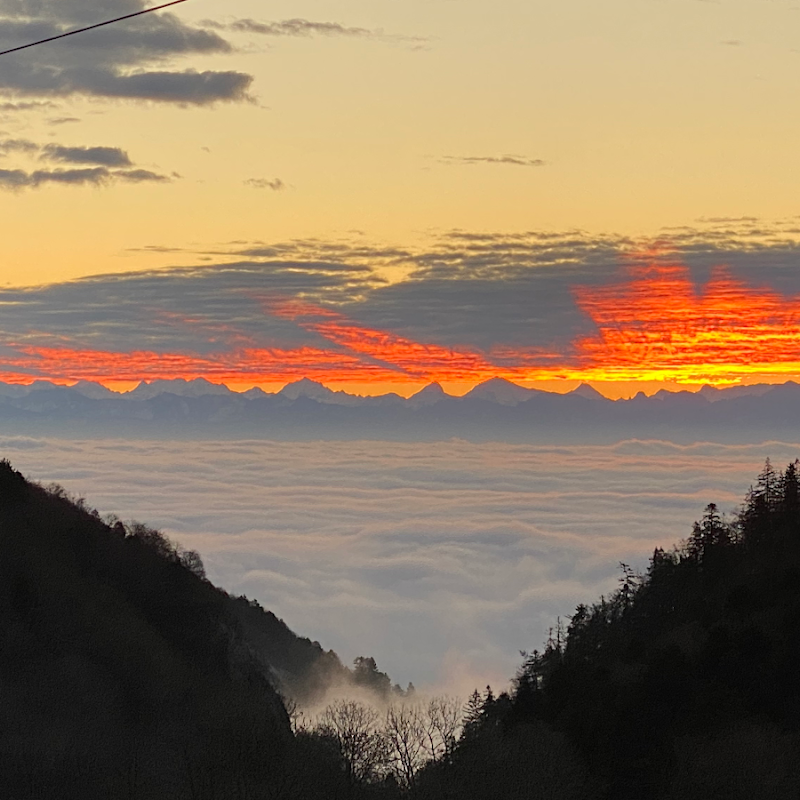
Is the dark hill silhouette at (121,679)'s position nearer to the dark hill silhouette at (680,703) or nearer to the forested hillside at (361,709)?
the forested hillside at (361,709)

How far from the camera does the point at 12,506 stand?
363 feet

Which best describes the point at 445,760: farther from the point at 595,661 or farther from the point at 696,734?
the point at 595,661

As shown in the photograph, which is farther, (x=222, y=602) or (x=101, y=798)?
(x=222, y=602)

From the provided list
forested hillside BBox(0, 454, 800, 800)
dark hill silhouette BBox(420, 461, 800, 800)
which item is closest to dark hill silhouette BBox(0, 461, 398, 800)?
forested hillside BBox(0, 454, 800, 800)

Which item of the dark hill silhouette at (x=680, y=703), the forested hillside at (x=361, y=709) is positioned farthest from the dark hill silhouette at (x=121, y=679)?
the dark hill silhouette at (x=680, y=703)

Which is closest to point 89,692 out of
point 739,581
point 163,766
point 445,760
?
point 163,766

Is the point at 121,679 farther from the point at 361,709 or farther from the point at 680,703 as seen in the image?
the point at 680,703

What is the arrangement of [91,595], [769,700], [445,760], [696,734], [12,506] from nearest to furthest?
[445,760], [696,734], [769,700], [91,595], [12,506]

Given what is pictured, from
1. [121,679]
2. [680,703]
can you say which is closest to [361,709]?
[121,679]

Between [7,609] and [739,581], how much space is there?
59996mm

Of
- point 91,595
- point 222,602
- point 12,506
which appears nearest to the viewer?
point 91,595

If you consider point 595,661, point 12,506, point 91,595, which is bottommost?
point 595,661

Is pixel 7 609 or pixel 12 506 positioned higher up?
pixel 12 506

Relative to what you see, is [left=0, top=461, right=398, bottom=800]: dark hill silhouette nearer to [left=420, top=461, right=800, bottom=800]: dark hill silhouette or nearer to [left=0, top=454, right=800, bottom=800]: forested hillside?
[left=0, top=454, right=800, bottom=800]: forested hillside
